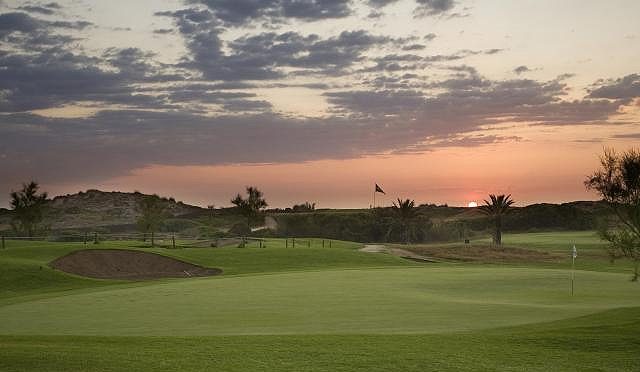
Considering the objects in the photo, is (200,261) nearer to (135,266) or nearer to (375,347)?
(135,266)

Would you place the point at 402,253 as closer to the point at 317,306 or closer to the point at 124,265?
the point at 124,265

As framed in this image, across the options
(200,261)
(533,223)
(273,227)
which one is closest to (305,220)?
(273,227)

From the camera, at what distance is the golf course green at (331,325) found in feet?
42.0

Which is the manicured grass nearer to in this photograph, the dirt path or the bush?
the dirt path

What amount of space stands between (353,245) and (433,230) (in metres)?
33.5

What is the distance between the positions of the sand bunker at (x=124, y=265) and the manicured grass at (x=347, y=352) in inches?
1142

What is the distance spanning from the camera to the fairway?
723 inches

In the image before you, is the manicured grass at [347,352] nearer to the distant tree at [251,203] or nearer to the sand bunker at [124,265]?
the sand bunker at [124,265]

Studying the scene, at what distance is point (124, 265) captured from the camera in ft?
155

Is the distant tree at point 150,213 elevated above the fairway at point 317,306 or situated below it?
above

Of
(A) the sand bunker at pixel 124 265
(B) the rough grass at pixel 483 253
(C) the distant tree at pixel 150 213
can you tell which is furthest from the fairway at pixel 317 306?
(C) the distant tree at pixel 150 213

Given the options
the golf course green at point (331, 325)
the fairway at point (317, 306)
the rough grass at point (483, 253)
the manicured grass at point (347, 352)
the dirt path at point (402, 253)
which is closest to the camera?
the manicured grass at point (347, 352)

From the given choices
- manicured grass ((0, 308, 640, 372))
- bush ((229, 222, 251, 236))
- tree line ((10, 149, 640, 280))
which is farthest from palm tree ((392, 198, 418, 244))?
manicured grass ((0, 308, 640, 372))

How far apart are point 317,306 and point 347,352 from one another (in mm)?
9553
